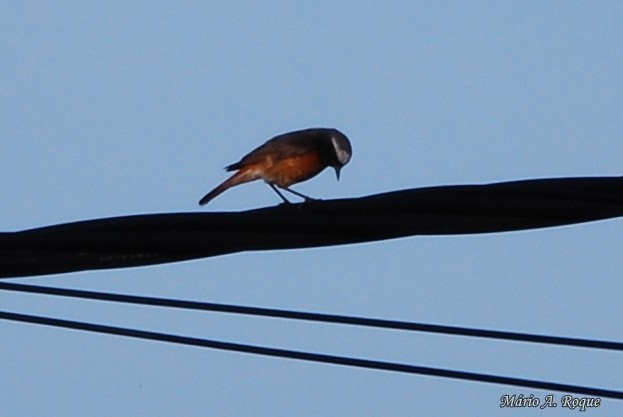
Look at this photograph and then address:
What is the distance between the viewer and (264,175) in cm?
1234

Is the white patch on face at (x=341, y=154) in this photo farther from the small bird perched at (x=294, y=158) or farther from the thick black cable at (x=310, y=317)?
the thick black cable at (x=310, y=317)

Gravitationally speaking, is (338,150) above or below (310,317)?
above

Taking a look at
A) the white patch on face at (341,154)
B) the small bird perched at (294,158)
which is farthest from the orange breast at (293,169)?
the white patch on face at (341,154)

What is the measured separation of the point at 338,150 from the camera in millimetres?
12602

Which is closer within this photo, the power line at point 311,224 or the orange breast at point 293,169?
the power line at point 311,224

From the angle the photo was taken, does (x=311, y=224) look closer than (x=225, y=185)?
Yes

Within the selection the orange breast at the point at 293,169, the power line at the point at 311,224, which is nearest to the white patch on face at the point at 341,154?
the orange breast at the point at 293,169

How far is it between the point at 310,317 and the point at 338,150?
6668mm

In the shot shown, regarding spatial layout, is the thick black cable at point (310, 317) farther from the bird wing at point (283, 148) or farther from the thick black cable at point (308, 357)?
the bird wing at point (283, 148)

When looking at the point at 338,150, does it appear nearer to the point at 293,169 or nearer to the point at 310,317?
the point at 293,169

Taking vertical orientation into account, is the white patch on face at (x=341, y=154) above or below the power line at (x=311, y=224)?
above

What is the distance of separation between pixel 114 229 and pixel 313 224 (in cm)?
82

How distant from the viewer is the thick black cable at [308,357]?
5715 mm

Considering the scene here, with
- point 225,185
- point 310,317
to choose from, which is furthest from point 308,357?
point 225,185
